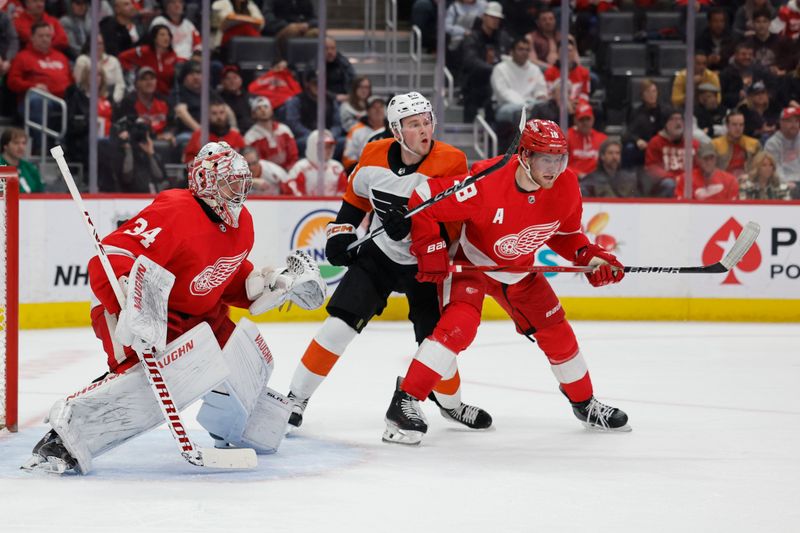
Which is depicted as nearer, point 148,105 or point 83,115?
point 83,115

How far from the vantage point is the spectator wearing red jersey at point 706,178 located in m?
7.68

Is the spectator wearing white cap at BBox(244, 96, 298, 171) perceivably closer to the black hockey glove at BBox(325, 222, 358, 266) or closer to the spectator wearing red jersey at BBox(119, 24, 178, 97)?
the spectator wearing red jersey at BBox(119, 24, 178, 97)

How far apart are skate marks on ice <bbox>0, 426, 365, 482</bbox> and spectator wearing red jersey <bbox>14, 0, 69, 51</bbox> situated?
12.2 ft

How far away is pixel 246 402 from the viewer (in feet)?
11.8

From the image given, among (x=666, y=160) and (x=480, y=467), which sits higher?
(x=666, y=160)

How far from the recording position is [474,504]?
10.3ft

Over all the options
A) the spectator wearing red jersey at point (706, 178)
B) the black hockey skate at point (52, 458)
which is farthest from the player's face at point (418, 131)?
the spectator wearing red jersey at point (706, 178)

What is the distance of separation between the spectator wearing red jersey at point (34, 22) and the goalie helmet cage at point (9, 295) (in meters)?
3.33

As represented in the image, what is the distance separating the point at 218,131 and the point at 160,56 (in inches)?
21.5

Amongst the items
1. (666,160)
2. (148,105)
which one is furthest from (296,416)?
(666,160)

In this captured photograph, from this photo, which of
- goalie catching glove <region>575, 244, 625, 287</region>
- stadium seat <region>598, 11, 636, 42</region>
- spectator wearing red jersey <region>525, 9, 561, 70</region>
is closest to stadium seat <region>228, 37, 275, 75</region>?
spectator wearing red jersey <region>525, 9, 561, 70</region>

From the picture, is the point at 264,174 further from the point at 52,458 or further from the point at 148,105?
the point at 52,458

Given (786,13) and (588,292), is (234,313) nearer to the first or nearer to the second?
(588,292)

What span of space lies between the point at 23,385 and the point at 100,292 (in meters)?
1.87
